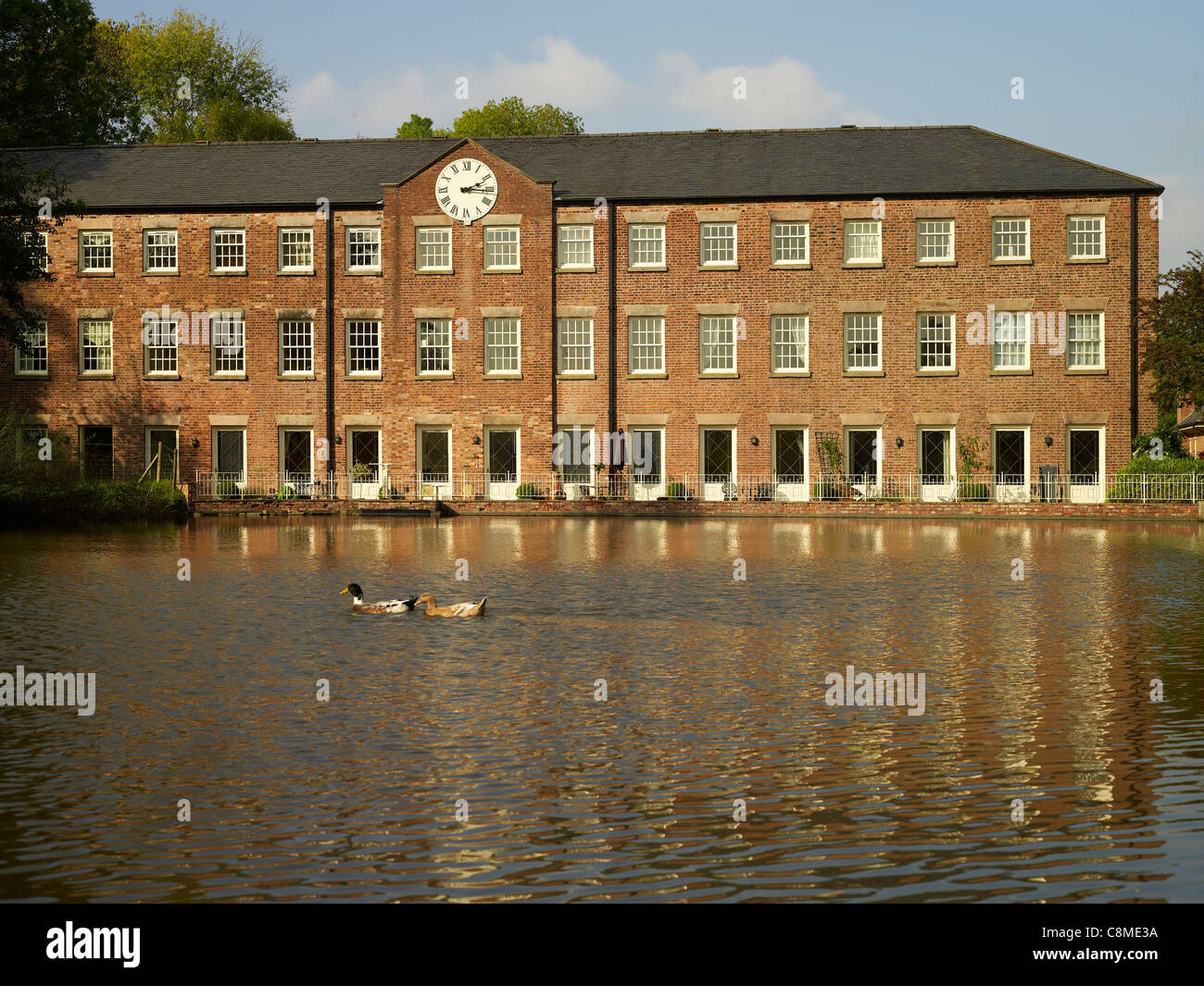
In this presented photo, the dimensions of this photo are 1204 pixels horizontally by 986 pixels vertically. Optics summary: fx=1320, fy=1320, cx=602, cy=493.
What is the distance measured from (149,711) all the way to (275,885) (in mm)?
4732

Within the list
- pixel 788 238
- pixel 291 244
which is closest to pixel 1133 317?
pixel 788 238

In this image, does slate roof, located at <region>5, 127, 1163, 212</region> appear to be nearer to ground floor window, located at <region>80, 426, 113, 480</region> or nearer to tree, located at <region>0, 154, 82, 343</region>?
ground floor window, located at <region>80, 426, 113, 480</region>

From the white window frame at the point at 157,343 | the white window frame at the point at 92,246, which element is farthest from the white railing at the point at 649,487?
the white window frame at the point at 92,246

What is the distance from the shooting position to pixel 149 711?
10.9m

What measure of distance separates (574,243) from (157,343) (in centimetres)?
1581

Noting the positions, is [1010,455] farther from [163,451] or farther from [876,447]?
[163,451]

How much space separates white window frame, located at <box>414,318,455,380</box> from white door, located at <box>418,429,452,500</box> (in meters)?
2.03

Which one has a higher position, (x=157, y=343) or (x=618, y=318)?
(x=618, y=318)

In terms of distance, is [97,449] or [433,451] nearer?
[433,451]

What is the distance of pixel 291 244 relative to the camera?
4822 centimetres

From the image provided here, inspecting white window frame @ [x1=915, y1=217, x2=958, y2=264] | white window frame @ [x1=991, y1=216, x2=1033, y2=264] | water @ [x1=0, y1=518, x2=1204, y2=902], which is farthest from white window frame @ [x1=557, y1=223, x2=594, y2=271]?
water @ [x1=0, y1=518, x2=1204, y2=902]

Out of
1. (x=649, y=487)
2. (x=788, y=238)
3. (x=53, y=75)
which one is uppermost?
(x=53, y=75)
